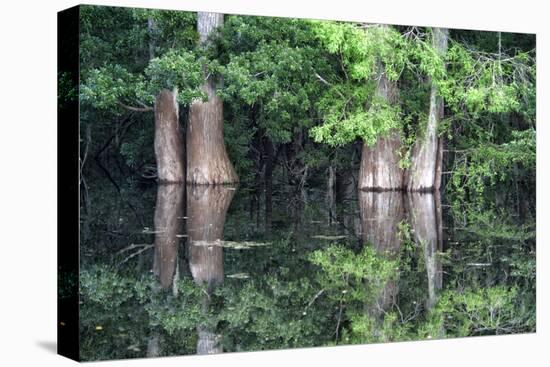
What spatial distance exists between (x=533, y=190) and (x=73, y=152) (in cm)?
489

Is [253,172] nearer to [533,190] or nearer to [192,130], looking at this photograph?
[192,130]

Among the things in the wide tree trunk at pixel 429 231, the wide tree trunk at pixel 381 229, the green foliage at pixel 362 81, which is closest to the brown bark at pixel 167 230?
the green foliage at pixel 362 81

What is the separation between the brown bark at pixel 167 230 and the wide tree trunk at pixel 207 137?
33 cm

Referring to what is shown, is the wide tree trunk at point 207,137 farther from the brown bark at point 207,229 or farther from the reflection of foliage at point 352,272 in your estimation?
the reflection of foliage at point 352,272

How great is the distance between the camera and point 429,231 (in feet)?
38.0

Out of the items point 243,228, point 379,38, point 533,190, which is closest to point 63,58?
point 243,228

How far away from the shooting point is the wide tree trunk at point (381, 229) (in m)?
11.1

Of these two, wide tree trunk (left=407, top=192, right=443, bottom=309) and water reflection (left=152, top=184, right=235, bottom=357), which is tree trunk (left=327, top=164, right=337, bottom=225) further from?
water reflection (left=152, top=184, right=235, bottom=357)

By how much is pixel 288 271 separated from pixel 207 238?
79cm

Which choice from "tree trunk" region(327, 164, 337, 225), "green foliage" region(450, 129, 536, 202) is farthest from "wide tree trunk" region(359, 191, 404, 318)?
"green foliage" region(450, 129, 536, 202)

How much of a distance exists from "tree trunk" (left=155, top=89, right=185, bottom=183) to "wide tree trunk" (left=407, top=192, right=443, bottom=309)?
233 cm

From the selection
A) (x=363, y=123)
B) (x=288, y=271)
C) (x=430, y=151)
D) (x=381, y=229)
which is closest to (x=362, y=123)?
(x=363, y=123)

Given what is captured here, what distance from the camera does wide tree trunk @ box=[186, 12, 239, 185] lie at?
1056cm

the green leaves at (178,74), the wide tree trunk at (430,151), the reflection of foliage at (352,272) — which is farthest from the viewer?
the wide tree trunk at (430,151)
